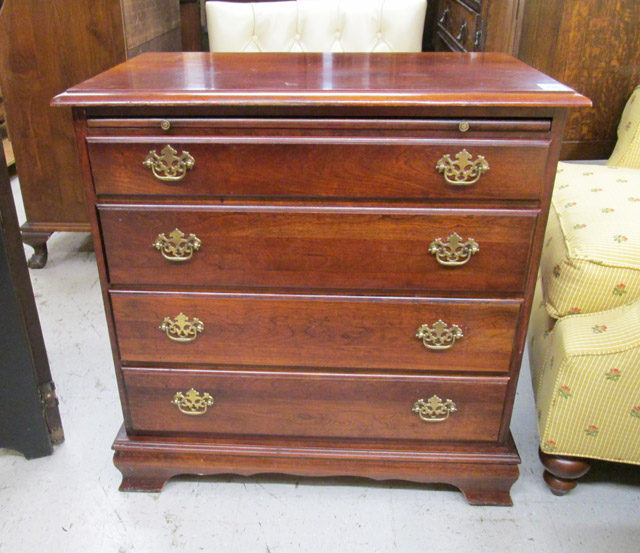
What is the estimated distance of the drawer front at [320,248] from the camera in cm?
116

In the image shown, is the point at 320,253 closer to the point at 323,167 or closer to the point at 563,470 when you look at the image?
the point at 323,167

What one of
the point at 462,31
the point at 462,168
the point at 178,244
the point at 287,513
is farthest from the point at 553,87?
the point at 462,31

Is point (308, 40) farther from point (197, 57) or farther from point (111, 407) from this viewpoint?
point (111, 407)

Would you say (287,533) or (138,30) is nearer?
(287,533)

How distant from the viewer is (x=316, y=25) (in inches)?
84.0

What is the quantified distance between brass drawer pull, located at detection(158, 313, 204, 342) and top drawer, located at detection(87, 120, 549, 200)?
269 millimetres

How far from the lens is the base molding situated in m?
1.38

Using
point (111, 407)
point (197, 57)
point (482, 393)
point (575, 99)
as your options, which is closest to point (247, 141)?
point (197, 57)

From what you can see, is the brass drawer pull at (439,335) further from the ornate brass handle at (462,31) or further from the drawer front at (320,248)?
the ornate brass handle at (462,31)

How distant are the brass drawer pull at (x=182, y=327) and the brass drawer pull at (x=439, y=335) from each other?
451mm

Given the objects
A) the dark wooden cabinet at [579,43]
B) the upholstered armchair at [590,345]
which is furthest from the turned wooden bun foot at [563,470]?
the dark wooden cabinet at [579,43]

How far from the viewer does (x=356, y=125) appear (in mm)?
1097

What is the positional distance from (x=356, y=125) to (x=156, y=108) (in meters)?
0.35

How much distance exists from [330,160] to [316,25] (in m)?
1.20
